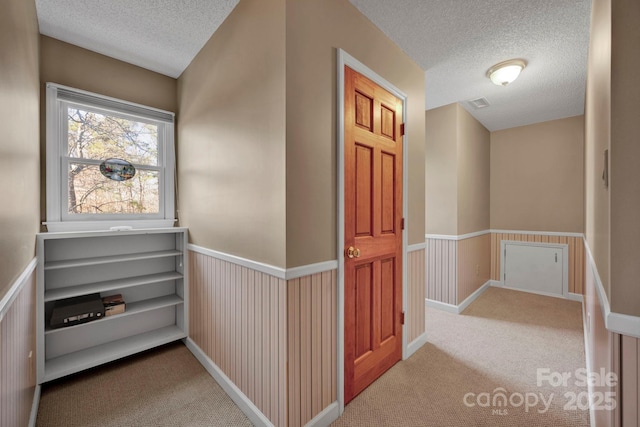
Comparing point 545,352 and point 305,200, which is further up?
point 305,200

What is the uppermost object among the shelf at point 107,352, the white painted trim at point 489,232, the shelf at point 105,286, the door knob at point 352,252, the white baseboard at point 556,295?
the door knob at point 352,252

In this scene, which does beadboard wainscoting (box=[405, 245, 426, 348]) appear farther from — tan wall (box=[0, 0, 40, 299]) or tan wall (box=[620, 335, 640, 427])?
tan wall (box=[0, 0, 40, 299])

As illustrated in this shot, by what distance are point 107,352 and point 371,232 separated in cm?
241

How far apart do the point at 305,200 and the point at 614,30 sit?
53.9 inches

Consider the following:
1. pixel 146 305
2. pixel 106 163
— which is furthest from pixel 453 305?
pixel 106 163

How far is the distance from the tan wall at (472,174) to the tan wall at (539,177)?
235 millimetres

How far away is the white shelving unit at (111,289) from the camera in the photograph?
204 cm

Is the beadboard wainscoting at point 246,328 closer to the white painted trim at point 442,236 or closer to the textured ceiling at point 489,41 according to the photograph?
the textured ceiling at point 489,41

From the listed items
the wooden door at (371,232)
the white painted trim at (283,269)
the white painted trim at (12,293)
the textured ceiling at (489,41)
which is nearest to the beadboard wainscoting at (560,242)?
the textured ceiling at (489,41)

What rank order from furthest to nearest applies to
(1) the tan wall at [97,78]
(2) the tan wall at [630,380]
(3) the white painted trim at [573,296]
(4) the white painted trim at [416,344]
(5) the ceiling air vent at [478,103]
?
1. (3) the white painted trim at [573,296]
2. (5) the ceiling air vent at [478,103]
3. (4) the white painted trim at [416,344]
4. (1) the tan wall at [97,78]
5. (2) the tan wall at [630,380]

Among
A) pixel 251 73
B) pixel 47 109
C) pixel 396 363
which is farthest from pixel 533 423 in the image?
pixel 47 109

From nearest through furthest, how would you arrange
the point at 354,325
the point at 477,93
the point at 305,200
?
the point at 305,200
the point at 354,325
the point at 477,93

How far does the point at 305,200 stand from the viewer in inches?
59.4

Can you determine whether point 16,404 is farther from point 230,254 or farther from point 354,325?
point 354,325
